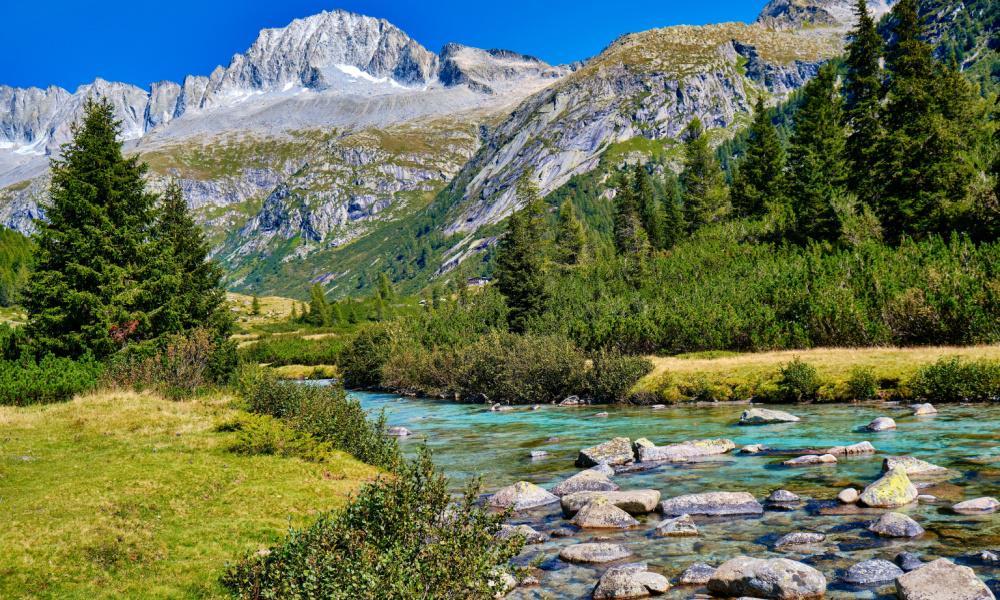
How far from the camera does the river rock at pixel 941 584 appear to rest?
29.4 feet

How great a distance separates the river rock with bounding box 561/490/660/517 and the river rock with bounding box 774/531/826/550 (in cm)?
375

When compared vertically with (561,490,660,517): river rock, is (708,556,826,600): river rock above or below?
above

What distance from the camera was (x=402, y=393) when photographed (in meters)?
70.1

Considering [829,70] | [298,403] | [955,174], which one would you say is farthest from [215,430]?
[829,70]

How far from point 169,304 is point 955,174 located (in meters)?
64.0

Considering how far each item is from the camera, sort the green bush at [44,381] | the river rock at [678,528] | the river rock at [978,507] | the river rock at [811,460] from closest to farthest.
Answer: the river rock at [978,507] < the river rock at [678,528] < the river rock at [811,460] < the green bush at [44,381]

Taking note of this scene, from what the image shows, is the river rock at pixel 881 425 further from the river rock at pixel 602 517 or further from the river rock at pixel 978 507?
the river rock at pixel 602 517

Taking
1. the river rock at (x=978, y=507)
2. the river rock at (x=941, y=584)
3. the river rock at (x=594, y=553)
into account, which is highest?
the river rock at (x=941, y=584)

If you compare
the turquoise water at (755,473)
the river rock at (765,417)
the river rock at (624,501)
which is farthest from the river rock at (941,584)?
the river rock at (765,417)

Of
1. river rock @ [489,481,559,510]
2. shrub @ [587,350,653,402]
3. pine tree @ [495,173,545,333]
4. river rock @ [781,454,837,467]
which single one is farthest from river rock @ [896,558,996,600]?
pine tree @ [495,173,545,333]

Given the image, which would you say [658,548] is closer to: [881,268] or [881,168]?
[881,268]

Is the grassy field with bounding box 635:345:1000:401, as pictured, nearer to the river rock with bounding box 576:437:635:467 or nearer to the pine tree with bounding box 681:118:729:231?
the river rock with bounding box 576:437:635:467

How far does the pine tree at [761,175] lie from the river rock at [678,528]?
75.9 m

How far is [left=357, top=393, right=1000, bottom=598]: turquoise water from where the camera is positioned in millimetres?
11773
